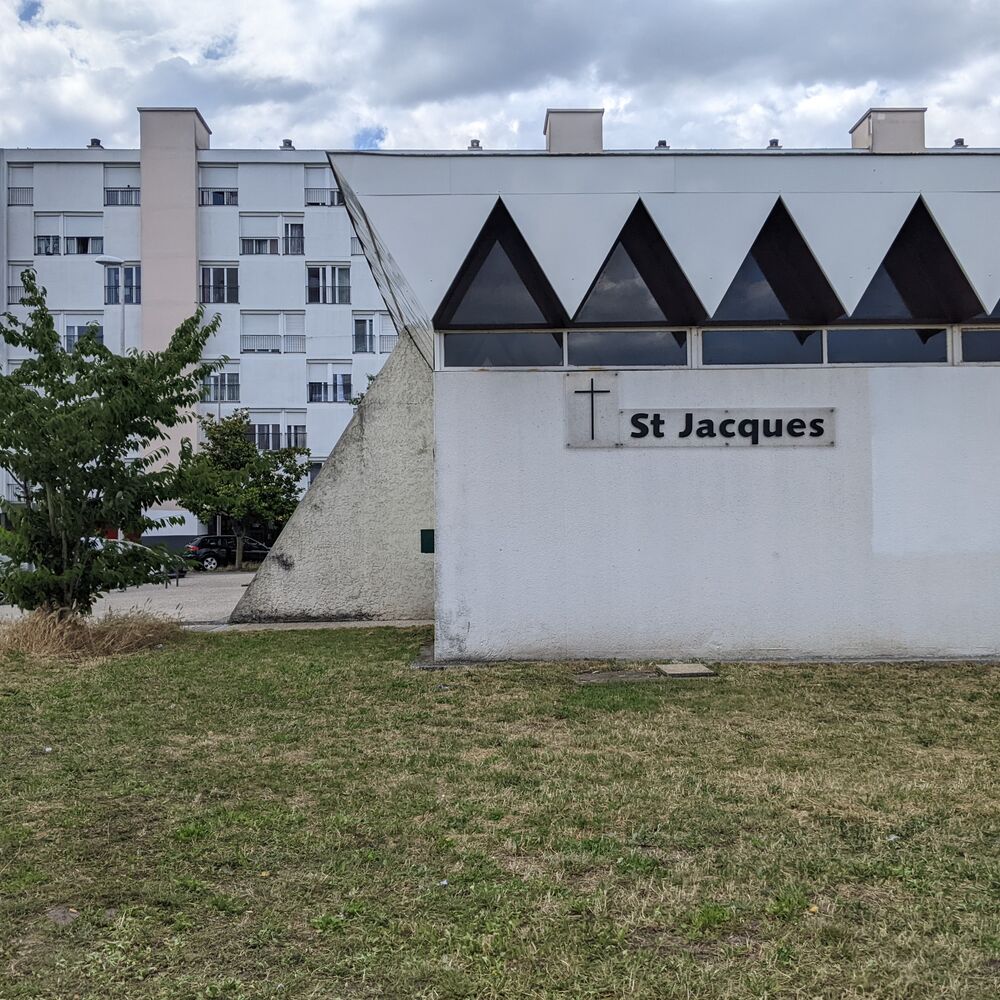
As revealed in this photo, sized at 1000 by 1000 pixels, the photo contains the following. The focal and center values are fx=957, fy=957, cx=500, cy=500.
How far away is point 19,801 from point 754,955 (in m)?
4.15

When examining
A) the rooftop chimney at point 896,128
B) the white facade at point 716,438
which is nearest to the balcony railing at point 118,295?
the white facade at point 716,438

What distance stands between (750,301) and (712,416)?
51.3 inches

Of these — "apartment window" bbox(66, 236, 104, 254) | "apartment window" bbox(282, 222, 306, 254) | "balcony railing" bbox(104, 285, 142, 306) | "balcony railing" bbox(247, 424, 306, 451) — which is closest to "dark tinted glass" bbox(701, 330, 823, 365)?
"balcony railing" bbox(247, 424, 306, 451)

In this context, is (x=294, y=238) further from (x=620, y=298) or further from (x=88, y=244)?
(x=620, y=298)

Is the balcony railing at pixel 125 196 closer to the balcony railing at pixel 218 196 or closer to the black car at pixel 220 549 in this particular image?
the balcony railing at pixel 218 196

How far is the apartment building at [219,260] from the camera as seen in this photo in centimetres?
4122

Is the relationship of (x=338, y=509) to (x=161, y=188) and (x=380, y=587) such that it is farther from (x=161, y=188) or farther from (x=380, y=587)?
(x=161, y=188)

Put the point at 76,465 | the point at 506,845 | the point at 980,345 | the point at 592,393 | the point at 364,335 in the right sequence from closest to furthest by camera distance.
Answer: the point at 506,845 < the point at 592,393 < the point at 980,345 < the point at 76,465 < the point at 364,335

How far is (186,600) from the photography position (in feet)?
66.7

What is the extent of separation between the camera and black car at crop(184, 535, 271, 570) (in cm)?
3528

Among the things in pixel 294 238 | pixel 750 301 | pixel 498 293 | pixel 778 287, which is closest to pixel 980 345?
pixel 778 287

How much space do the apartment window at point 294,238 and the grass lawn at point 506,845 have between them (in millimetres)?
36434

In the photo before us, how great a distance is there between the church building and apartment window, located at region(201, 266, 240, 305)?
1332 inches

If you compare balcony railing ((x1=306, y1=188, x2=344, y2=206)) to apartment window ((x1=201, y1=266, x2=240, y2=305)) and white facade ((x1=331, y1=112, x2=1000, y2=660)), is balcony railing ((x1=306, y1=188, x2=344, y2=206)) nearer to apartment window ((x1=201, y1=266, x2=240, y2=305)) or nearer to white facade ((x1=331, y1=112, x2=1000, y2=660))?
apartment window ((x1=201, y1=266, x2=240, y2=305))
